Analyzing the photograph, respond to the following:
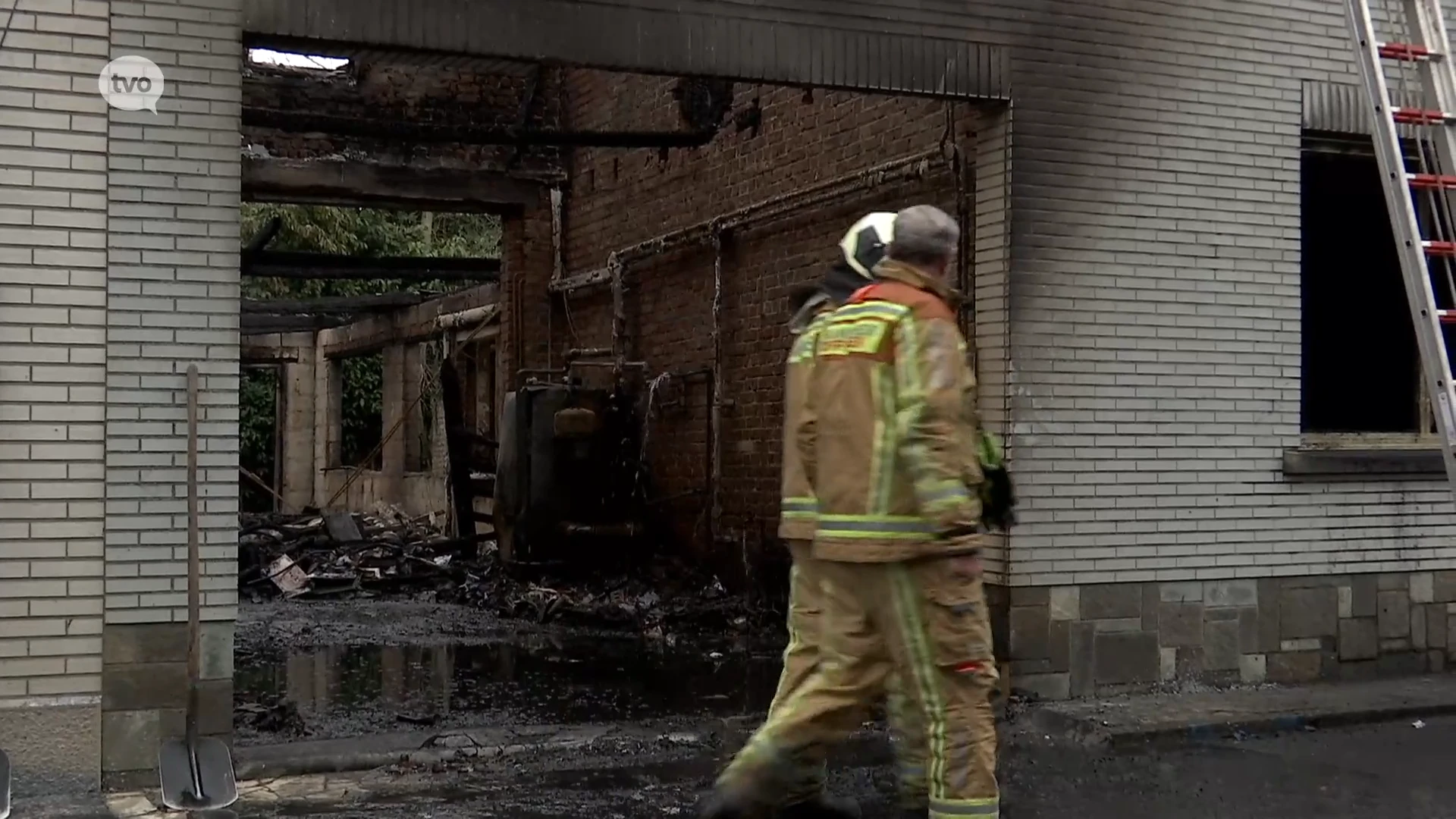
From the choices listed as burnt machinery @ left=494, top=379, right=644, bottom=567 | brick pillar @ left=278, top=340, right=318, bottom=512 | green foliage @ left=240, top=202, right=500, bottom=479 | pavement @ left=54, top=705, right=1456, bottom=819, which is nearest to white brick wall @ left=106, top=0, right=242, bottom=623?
pavement @ left=54, top=705, right=1456, bottom=819

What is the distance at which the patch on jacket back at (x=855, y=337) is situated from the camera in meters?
4.46

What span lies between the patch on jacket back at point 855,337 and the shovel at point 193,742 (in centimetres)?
242

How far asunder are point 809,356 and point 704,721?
2.56 meters

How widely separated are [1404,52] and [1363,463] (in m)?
2.69

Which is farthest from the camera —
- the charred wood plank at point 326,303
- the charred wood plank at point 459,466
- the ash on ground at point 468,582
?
the charred wood plank at point 326,303

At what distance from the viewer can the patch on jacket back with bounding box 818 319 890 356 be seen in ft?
14.6

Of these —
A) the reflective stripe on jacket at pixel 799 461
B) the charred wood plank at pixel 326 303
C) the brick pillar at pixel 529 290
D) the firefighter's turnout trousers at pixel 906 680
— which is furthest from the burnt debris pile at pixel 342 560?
the firefighter's turnout trousers at pixel 906 680

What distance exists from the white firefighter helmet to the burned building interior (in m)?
2.51

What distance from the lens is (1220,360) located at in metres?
7.62

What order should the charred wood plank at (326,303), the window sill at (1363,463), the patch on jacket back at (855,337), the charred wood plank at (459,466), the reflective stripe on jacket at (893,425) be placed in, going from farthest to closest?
the charred wood plank at (326,303) → the charred wood plank at (459,466) → the window sill at (1363,463) → the patch on jacket back at (855,337) → the reflective stripe on jacket at (893,425)

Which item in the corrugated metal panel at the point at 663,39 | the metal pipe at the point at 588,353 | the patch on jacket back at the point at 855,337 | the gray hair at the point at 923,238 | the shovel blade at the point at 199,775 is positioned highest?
the corrugated metal panel at the point at 663,39

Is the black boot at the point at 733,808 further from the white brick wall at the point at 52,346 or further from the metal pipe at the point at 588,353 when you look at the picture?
the metal pipe at the point at 588,353

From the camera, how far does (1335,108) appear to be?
26.1ft

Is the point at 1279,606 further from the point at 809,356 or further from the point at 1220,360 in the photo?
the point at 809,356
